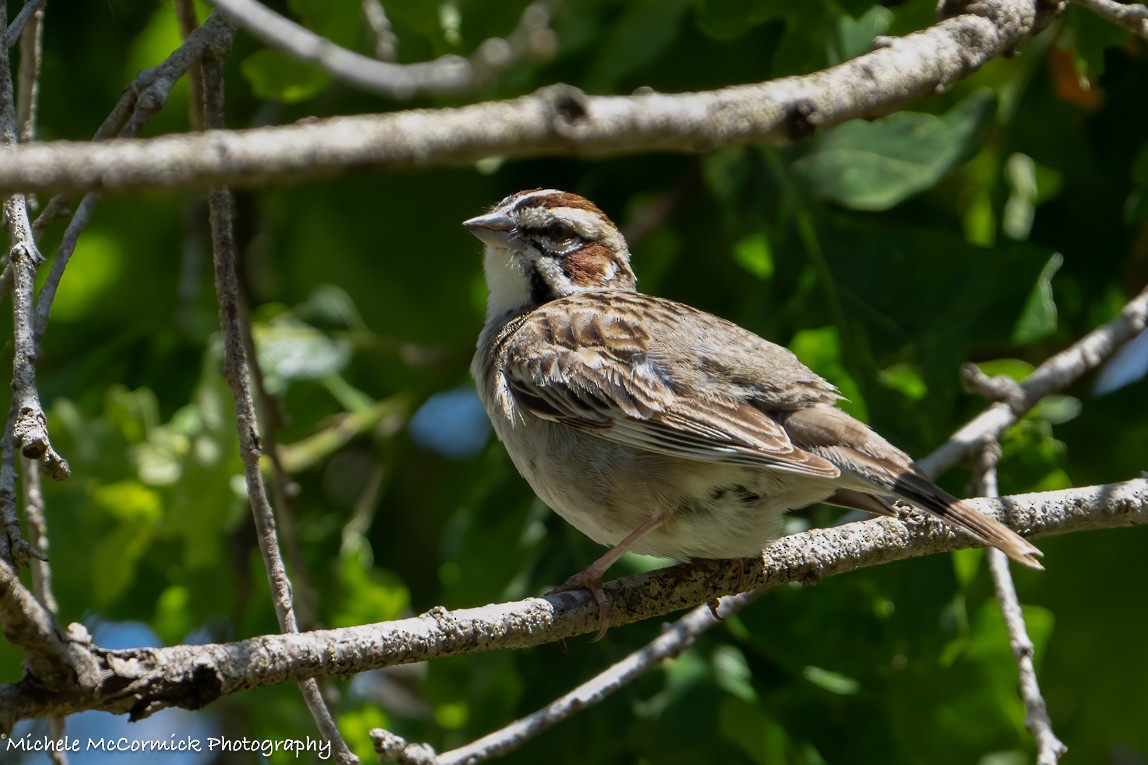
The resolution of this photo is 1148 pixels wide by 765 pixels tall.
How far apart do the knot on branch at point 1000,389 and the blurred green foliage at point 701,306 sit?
0.24 ft

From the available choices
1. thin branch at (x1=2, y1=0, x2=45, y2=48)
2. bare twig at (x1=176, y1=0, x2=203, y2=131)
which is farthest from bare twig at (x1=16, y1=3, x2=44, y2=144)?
bare twig at (x1=176, y1=0, x2=203, y2=131)

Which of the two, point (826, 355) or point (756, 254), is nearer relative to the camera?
point (826, 355)

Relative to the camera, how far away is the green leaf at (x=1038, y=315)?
4.21 meters

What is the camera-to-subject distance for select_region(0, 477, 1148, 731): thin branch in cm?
191

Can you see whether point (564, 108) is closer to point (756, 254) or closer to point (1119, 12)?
point (1119, 12)

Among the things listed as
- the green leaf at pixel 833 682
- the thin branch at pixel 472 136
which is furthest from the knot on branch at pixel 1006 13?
the green leaf at pixel 833 682

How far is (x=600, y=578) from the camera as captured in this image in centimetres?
306

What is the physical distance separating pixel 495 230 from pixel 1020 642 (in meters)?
2.24

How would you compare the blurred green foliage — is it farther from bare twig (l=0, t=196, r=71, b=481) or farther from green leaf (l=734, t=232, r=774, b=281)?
bare twig (l=0, t=196, r=71, b=481)

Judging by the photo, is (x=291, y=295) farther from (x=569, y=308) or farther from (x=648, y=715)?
(x=648, y=715)

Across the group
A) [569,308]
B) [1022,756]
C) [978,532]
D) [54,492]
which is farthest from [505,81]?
[1022,756]

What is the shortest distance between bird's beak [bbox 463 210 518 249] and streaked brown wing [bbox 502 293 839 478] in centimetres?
36

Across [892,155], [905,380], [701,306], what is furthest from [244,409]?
[701,306]

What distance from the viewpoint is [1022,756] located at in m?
4.74
